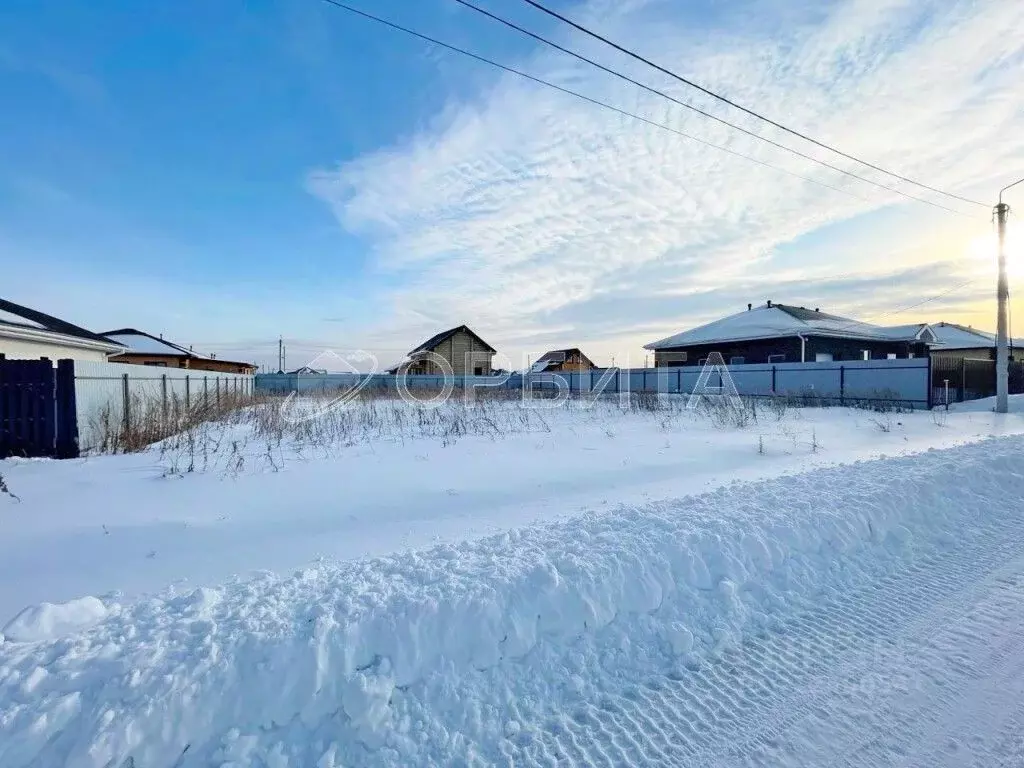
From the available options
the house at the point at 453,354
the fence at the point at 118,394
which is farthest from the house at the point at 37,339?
the house at the point at 453,354

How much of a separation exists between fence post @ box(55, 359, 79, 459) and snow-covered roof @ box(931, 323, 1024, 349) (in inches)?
1841

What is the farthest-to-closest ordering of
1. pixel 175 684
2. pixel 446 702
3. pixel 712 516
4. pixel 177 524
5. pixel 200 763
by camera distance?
pixel 177 524 < pixel 712 516 < pixel 446 702 < pixel 175 684 < pixel 200 763

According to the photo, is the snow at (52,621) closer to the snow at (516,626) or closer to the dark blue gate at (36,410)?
the snow at (516,626)

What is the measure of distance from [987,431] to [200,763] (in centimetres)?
1405

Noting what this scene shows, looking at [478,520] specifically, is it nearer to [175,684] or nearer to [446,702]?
[446,702]

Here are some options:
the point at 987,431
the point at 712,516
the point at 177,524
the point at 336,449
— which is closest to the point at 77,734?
the point at 177,524

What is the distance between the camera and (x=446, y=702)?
2.06m

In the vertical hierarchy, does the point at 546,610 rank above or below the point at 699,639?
above

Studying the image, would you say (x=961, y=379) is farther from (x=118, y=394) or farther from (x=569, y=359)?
(x=569, y=359)

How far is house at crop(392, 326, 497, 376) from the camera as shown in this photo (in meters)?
37.5

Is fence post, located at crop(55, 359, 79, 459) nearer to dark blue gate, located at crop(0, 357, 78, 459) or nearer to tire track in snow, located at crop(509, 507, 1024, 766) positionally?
dark blue gate, located at crop(0, 357, 78, 459)

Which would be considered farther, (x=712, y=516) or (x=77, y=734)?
(x=712, y=516)

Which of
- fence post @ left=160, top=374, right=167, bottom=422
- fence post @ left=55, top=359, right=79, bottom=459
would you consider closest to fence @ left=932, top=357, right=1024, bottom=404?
fence post @ left=160, top=374, right=167, bottom=422

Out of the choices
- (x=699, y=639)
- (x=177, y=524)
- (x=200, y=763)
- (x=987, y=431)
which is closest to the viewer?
(x=200, y=763)
